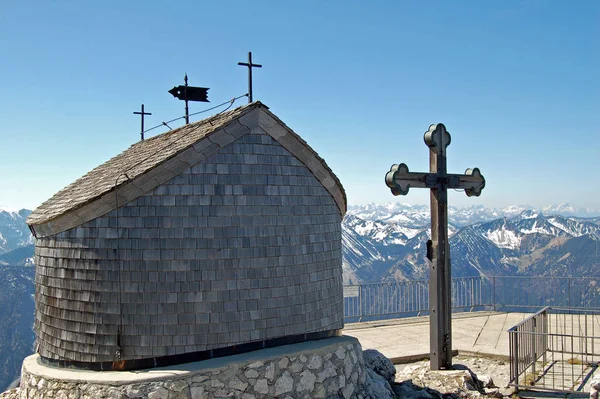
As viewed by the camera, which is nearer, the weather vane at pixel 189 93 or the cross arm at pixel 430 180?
the cross arm at pixel 430 180

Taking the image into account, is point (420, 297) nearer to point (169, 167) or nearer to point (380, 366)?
point (380, 366)

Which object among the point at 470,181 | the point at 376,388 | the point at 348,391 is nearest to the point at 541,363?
the point at 470,181

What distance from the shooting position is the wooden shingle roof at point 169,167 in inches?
307

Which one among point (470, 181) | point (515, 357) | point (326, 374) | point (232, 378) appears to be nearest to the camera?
point (232, 378)

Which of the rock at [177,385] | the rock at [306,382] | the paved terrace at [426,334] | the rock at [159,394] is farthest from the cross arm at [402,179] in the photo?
the rock at [159,394]

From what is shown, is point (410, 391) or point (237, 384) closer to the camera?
point (237, 384)

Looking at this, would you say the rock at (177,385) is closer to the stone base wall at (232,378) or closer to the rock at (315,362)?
the stone base wall at (232,378)

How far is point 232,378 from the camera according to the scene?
7.73 meters

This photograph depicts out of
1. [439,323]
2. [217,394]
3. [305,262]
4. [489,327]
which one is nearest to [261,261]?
[305,262]

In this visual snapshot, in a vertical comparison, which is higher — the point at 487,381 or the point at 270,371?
the point at 270,371

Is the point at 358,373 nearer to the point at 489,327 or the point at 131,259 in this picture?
the point at 131,259

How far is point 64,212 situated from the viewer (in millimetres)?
8070

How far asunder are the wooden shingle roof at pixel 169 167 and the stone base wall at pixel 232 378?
2.19 m

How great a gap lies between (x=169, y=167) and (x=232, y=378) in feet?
10.1
